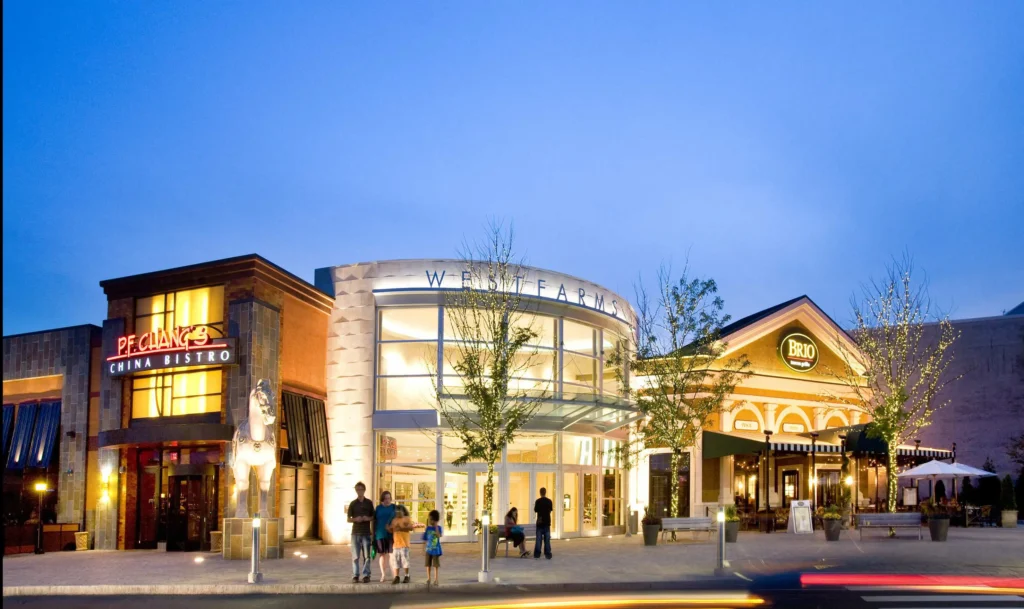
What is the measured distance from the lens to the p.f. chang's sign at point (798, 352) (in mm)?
39656

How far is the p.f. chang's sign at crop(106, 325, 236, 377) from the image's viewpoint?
978 inches

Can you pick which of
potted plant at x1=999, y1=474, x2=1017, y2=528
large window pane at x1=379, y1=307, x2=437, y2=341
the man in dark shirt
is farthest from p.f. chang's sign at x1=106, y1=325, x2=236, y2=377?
potted plant at x1=999, y1=474, x2=1017, y2=528

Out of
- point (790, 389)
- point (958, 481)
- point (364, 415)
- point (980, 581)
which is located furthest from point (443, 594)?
point (958, 481)

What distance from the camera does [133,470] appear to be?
27172 millimetres

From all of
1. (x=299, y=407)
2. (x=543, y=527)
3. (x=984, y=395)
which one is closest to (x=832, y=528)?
(x=543, y=527)

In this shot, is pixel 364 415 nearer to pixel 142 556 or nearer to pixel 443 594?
pixel 142 556

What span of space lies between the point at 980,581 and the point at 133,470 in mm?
20457

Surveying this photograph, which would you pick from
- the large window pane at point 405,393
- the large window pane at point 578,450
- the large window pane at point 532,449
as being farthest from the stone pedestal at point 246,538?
the large window pane at point 578,450

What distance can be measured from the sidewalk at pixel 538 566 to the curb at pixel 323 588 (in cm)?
2

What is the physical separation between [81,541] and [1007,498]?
102 ft

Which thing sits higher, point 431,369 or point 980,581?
point 431,369

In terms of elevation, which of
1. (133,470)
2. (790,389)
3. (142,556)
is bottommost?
(142,556)

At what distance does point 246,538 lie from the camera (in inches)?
872

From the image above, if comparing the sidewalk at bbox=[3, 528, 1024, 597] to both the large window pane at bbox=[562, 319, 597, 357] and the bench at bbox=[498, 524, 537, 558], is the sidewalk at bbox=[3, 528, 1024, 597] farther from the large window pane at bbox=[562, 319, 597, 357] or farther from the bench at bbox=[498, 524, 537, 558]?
the large window pane at bbox=[562, 319, 597, 357]
